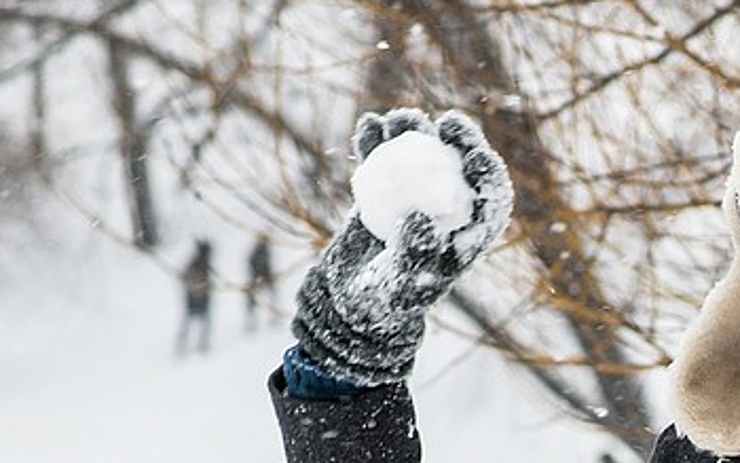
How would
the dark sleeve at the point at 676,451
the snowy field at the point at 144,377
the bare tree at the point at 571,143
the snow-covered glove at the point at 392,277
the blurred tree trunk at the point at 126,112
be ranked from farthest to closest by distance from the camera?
the snowy field at the point at 144,377 < the blurred tree trunk at the point at 126,112 < the bare tree at the point at 571,143 < the dark sleeve at the point at 676,451 < the snow-covered glove at the point at 392,277

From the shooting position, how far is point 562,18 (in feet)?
13.0

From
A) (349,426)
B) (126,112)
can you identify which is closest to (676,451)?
(349,426)

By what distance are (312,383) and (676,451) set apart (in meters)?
0.35

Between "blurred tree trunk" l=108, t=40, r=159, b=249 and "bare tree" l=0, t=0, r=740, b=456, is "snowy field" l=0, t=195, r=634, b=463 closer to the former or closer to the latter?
"blurred tree trunk" l=108, t=40, r=159, b=249

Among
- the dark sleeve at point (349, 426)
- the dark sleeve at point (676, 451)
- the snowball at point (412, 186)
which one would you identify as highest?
the snowball at point (412, 186)

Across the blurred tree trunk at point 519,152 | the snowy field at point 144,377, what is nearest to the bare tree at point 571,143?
the blurred tree trunk at point 519,152

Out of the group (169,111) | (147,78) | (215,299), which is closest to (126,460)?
(215,299)

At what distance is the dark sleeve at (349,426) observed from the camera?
130 centimetres

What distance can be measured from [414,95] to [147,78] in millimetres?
4415

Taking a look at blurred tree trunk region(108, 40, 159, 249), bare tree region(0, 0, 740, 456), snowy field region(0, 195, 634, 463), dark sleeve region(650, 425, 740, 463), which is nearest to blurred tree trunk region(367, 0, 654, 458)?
bare tree region(0, 0, 740, 456)

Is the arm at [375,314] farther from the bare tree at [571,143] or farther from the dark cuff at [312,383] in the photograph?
the bare tree at [571,143]

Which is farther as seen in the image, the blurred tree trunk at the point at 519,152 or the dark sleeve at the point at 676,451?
the blurred tree trunk at the point at 519,152

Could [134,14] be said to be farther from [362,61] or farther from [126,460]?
[126,460]

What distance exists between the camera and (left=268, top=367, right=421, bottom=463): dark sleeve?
51.1 inches
